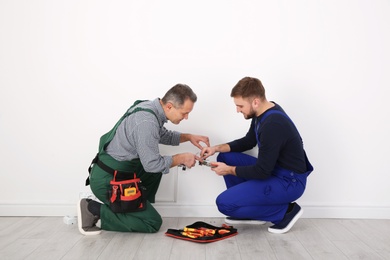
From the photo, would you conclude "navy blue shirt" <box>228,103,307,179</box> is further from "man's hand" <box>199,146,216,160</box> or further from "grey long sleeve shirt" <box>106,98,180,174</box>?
"grey long sleeve shirt" <box>106,98,180,174</box>

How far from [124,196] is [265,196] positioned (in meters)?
0.92

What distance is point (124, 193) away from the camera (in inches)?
110

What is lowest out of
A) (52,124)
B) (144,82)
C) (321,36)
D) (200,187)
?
(200,187)

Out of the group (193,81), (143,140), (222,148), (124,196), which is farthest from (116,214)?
(193,81)

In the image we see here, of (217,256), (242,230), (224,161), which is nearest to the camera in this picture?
(217,256)

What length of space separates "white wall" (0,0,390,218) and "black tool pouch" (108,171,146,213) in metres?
0.46

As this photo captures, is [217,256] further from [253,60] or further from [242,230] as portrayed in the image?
[253,60]

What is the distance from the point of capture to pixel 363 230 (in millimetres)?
2971

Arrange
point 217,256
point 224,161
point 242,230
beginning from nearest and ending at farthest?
point 217,256 → point 242,230 → point 224,161

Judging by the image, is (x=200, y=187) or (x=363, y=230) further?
(x=200, y=187)

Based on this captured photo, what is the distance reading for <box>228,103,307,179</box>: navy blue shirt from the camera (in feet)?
8.99

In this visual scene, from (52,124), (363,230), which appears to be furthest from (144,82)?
(363,230)

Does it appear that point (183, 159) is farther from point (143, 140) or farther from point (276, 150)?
point (276, 150)

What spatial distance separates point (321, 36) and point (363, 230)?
1.42 metres
